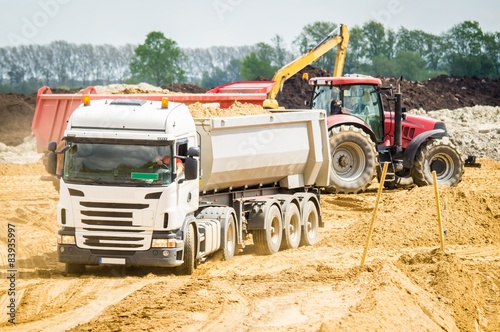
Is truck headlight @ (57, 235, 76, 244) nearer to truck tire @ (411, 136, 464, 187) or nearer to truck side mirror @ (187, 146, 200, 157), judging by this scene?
truck side mirror @ (187, 146, 200, 157)

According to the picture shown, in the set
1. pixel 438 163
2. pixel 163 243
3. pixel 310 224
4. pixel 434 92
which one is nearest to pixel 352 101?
pixel 438 163

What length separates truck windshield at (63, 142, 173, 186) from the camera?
1506 centimetres

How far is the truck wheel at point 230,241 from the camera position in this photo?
57.5 ft

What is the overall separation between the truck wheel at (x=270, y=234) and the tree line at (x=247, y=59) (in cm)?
4517

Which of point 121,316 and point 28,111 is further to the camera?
point 28,111

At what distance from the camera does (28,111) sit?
5041 cm

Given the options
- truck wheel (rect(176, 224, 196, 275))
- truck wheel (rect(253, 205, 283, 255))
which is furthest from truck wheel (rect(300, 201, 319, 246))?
truck wheel (rect(176, 224, 196, 275))

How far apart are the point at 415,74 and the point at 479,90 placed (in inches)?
473

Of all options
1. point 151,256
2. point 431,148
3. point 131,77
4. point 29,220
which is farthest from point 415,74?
point 151,256

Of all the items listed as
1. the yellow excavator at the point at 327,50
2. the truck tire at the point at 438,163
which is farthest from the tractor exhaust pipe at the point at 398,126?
the yellow excavator at the point at 327,50

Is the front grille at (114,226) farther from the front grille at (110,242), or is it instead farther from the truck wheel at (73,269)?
the truck wheel at (73,269)

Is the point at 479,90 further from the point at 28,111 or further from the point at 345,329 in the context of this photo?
the point at 345,329

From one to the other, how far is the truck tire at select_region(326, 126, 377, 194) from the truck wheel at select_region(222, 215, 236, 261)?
833 centimetres

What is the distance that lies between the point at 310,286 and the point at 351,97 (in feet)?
43.0
